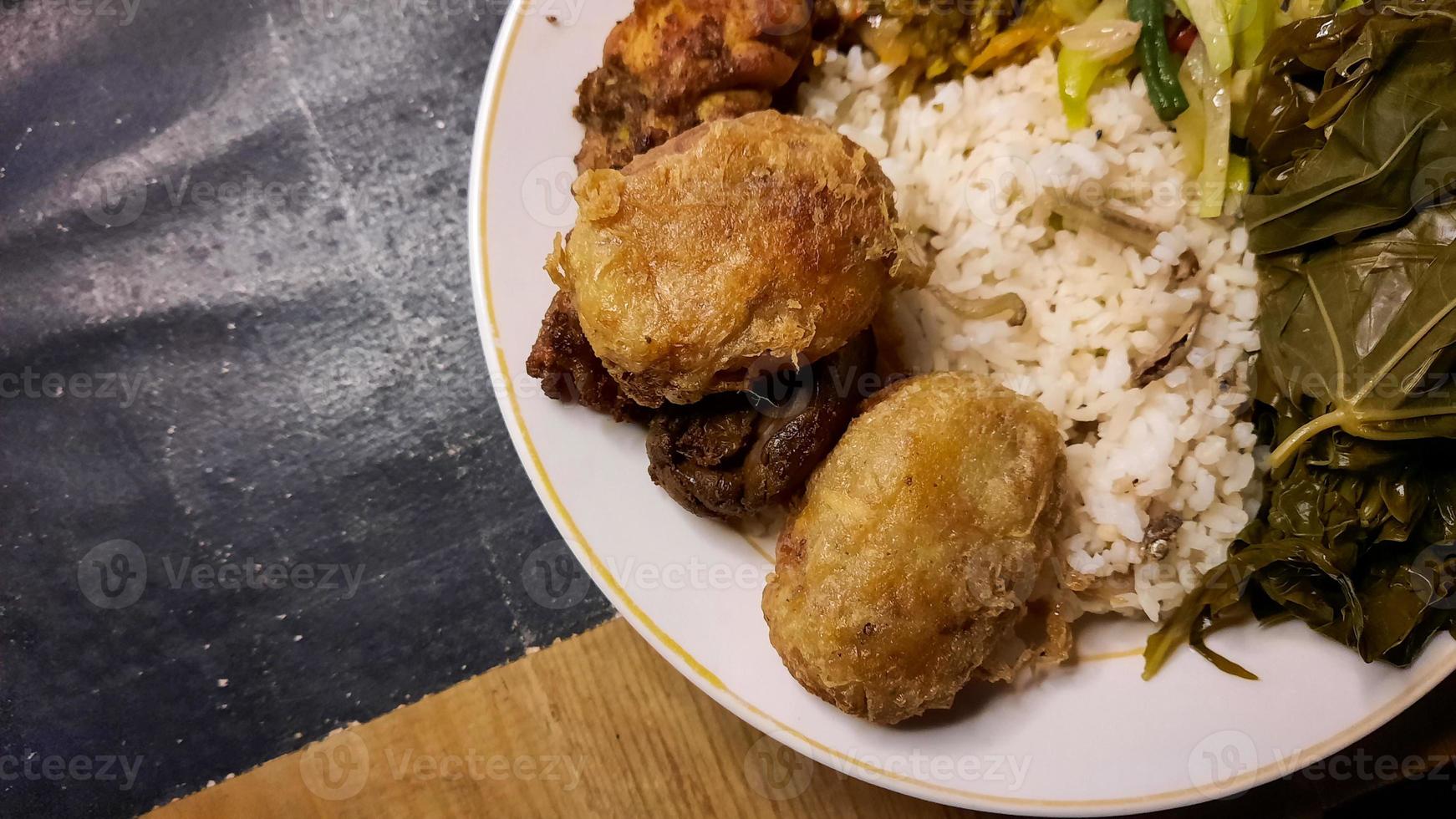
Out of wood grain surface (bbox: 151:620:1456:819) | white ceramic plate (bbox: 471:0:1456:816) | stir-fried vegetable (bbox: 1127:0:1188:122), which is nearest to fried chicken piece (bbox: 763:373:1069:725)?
white ceramic plate (bbox: 471:0:1456:816)

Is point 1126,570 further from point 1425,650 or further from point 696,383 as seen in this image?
point 696,383

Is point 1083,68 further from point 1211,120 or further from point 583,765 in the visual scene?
point 583,765

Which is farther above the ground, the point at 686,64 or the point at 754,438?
the point at 686,64

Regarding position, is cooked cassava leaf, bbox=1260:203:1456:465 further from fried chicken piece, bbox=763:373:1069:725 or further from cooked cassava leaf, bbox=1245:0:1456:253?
fried chicken piece, bbox=763:373:1069:725

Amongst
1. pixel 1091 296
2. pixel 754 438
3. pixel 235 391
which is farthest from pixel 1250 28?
pixel 235 391

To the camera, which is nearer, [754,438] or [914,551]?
[914,551]

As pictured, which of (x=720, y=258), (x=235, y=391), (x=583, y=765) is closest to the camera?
(x=720, y=258)
